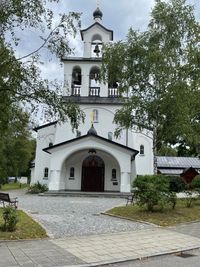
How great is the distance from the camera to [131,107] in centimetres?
2211

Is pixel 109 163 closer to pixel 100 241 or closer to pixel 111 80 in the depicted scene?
pixel 111 80

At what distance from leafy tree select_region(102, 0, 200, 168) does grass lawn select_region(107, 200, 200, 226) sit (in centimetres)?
482

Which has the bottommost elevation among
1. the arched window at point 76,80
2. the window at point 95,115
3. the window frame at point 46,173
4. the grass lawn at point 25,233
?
the grass lawn at point 25,233

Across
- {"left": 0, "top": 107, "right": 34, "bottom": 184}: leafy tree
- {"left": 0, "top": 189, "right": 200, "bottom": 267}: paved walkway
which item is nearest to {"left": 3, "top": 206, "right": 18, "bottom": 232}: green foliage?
{"left": 0, "top": 189, "right": 200, "bottom": 267}: paved walkway

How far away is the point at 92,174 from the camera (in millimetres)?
36062

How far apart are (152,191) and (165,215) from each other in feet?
3.74

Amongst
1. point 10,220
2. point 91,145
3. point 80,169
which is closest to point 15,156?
point 80,169

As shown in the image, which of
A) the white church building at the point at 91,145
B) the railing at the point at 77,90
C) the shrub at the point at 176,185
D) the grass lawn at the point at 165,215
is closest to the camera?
the grass lawn at the point at 165,215

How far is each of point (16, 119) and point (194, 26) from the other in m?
14.1

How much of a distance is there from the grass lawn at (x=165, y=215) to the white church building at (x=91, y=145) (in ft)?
47.5

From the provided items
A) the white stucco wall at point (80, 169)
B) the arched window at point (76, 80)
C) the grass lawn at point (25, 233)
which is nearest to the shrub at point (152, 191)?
the grass lawn at point (25, 233)

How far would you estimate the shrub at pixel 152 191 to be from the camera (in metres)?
16.6

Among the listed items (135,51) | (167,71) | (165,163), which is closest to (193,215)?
(167,71)

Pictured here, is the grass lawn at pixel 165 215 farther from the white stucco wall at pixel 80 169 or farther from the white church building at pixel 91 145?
the white stucco wall at pixel 80 169
